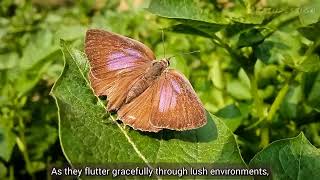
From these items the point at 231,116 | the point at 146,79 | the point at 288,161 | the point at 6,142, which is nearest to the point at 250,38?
the point at 231,116

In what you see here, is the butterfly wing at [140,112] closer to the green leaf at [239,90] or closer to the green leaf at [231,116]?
the green leaf at [231,116]

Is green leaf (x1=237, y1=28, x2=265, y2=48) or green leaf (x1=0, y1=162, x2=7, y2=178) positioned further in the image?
green leaf (x1=0, y1=162, x2=7, y2=178)

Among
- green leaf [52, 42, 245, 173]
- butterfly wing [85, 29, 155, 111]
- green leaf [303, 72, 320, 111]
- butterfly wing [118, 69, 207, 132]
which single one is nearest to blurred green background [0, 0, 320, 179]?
green leaf [303, 72, 320, 111]

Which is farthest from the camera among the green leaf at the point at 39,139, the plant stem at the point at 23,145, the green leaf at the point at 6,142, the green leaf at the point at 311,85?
the green leaf at the point at 39,139

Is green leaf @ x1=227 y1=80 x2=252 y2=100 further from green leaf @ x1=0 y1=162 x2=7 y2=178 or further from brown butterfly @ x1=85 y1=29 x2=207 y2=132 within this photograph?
green leaf @ x1=0 y1=162 x2=7 y2=178

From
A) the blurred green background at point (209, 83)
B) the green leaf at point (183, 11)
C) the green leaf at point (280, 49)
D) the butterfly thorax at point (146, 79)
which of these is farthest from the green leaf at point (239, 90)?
the butterfly thorax at point (146, 79)

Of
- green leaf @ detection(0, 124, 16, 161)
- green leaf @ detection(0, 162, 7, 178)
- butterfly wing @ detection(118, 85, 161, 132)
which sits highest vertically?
butterfly wing @ detection(118, 85, 161, 132)

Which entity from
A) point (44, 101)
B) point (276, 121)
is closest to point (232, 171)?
point (276, 121)
